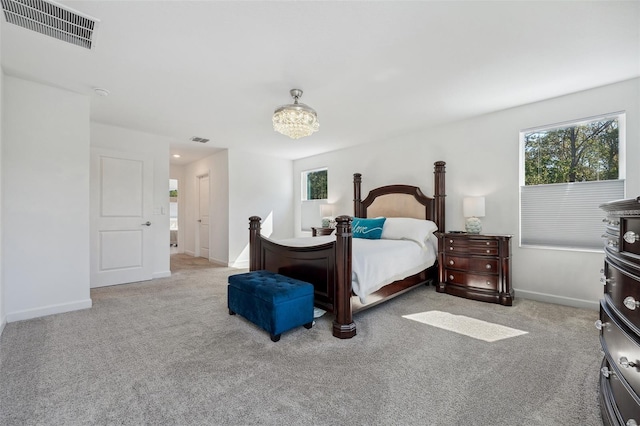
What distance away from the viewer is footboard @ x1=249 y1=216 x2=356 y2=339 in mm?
2400

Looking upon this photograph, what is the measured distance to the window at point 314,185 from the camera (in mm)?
6180

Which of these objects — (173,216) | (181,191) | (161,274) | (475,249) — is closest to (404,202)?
(475,249)

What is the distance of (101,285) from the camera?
408 cm

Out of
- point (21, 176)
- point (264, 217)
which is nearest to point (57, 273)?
point (21, 176)

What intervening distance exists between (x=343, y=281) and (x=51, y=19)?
2864 mm

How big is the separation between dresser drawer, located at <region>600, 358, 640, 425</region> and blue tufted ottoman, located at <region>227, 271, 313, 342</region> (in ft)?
6.11

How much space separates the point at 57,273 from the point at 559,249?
5565 millimetres

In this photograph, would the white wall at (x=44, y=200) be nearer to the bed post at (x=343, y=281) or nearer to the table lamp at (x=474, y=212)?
the bed post at (x=343, y=281)

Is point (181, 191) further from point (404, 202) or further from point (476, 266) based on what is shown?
point (476, 266)

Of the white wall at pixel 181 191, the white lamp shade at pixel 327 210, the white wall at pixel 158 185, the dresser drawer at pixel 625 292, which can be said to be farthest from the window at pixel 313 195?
the dresser drawer at pixel 625 292

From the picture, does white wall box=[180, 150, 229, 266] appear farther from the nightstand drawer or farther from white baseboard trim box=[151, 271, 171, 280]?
the nightstand drawer

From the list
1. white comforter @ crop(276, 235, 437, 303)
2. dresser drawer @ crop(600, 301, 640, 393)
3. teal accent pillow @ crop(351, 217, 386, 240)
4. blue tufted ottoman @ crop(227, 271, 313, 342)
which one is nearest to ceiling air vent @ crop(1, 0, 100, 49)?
blue tufted ottoman @ crop(227, 271, 313, 342)

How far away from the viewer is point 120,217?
4.27 metres

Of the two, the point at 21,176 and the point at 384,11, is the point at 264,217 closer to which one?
the point at 21,176
